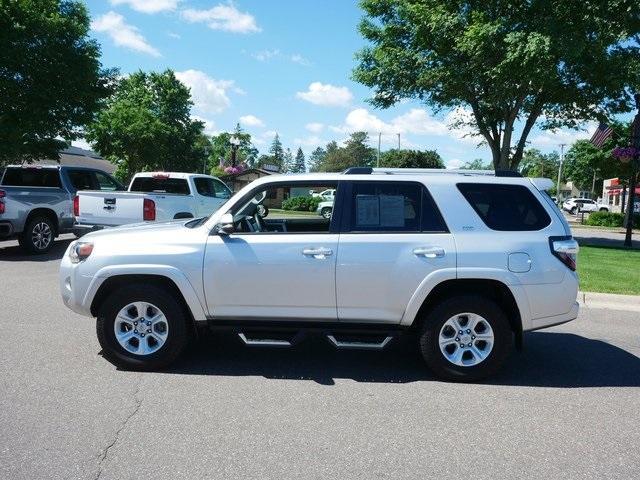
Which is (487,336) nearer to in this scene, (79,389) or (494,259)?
(494,259)

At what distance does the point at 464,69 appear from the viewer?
18906 mm

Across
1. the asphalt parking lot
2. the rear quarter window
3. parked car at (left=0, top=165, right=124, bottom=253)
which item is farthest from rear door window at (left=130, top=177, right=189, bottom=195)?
the rear quarter window

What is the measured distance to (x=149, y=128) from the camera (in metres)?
43.9

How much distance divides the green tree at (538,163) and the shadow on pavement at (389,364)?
121 m

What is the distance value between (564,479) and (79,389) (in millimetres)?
3678

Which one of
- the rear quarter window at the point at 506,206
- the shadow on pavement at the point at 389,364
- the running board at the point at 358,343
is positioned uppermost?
the rear quarter window at the point at 506,206

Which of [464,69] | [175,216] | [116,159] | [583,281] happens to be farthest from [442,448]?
[116,159]

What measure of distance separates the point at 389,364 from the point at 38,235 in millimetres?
9957

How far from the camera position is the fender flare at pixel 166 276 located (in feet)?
16.3

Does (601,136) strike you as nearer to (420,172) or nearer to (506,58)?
(506,58)

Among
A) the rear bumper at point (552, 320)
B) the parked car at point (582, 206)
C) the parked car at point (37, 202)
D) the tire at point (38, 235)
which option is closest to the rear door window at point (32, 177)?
the parked car at point (37, 202)

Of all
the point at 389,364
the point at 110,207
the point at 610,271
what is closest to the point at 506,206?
the point at 389,364

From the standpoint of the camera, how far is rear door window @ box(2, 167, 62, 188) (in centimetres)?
1270

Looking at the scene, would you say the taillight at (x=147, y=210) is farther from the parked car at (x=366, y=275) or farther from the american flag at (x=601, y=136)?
the american flag at (x=601, y=136)
